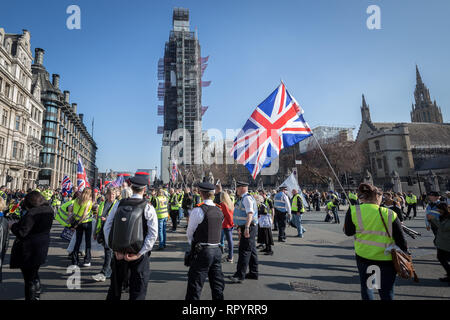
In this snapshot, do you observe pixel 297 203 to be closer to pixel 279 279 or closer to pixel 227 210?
pixel 227 210

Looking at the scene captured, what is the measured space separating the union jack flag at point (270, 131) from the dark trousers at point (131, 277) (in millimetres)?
5794

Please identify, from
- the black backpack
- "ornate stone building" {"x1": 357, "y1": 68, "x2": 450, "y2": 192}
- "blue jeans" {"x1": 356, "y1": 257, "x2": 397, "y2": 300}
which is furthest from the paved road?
"ornate stone building" {"x1": 357, "y1": 68, "x2": 450, "y2": 192}

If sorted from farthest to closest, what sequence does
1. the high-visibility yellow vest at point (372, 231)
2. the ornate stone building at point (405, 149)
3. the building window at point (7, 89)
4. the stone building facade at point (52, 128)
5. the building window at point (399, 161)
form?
the building window at point (399, 161) → the ornate stone building at point (405, 149) → the stone building facade at point (52, 128) → the building window at point (7, 89) → the high-visibility yellow vest at point (372, 231)

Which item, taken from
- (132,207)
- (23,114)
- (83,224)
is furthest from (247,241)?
(23,114)

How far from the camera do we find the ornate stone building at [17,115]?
3034 cm

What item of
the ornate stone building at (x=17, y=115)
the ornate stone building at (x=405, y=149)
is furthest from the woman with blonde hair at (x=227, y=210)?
the ornate stone building at (x=405, y=149)

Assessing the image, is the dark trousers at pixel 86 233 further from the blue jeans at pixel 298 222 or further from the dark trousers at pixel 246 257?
the blue jeans at pixel 298 222

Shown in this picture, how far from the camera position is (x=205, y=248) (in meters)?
3.39

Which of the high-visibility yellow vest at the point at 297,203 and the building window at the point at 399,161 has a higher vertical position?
the building window at the point at 399,161

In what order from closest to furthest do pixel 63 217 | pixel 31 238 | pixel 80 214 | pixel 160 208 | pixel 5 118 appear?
pixel 31 238 < pixel 80 214 < pixel 63 217 < pixel 160 208 < pixel 5 118

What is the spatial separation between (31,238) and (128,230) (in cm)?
210

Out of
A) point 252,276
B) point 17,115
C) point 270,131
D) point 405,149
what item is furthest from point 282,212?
point 405,149

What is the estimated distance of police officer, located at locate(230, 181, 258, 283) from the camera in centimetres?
496
